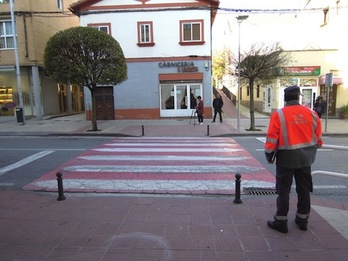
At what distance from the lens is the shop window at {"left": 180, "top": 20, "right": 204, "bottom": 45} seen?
20047mm

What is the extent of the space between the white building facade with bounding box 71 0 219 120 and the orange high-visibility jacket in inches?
663

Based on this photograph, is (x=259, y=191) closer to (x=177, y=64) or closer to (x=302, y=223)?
(x=302, y=223)

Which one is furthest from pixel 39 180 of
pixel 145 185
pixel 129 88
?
pixel 129 88

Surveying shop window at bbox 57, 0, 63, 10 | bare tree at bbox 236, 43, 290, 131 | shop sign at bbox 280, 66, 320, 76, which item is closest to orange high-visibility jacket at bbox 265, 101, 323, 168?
bare tree at bbox 236, 43, 290, 131

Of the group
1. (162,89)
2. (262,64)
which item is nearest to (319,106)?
(262,64)

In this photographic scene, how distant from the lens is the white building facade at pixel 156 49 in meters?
20.0

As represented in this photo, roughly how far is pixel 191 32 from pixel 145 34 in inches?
123

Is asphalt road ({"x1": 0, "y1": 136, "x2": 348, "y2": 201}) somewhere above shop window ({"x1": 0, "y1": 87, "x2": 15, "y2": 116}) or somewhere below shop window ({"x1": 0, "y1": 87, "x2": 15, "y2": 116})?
below

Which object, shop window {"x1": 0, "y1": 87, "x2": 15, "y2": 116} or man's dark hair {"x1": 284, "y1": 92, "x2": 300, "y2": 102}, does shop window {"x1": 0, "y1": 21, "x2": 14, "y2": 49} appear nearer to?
shop window {"x1": 0, "y1": 87, "x2": 15, "y2": 116}

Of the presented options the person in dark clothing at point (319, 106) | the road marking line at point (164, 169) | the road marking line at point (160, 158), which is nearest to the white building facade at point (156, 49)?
the person in dark clothing at point (319, 106)

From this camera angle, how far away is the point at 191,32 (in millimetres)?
20125

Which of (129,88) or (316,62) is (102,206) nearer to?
(129,88)

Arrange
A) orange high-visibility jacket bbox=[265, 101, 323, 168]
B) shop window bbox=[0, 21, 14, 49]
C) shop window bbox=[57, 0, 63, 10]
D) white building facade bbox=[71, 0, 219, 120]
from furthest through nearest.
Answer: shop window bbox=[57, 0, 63, 10] < shop window bbox=[0, 21, 14, 49] < white building facade bbox=[71, 0, 219, 120] < orange high-visibility jacket bbox=[265, 101, 323, 168]

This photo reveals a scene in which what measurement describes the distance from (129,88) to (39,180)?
1448 cm
